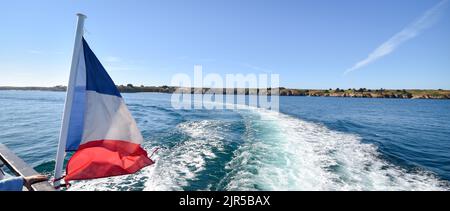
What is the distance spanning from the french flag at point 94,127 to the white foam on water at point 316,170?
13.7ft

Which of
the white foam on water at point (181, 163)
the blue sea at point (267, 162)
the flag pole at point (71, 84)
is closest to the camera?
the flag pole at point (71, 84)

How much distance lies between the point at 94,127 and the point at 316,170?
798cm

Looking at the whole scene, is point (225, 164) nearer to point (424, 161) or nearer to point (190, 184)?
point (190, 184)

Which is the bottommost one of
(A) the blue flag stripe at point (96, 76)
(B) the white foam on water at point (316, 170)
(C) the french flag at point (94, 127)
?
(B) the white foam on water at point (316, 170)

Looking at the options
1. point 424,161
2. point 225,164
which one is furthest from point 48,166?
point 424,161

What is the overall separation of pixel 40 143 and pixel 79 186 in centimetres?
859

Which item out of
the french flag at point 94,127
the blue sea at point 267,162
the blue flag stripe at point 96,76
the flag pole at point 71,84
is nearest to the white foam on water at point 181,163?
the blue sea at point 267,162

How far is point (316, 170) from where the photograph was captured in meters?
8.91

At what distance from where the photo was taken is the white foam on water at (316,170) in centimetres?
768

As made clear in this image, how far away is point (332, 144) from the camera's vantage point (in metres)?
13.4

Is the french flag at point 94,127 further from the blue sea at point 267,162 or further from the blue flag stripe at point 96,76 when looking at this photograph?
the blue sea at point 267,162

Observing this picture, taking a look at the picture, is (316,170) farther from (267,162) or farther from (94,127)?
(94,127)

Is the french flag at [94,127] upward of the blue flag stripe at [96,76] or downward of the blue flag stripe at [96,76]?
downward
